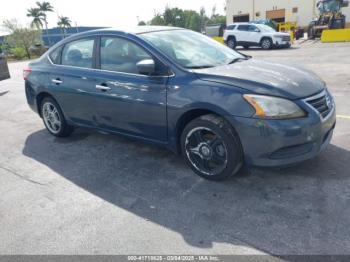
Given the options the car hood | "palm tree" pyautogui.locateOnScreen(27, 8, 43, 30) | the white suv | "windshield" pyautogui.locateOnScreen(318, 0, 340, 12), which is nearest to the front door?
the car hood

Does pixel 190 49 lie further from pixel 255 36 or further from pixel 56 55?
pixel 255 36

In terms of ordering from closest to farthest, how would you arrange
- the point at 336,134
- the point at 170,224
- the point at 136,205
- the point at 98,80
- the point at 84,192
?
the point at 170,224 → the point at 136,205 → the point at 84,192 → the point at 98,80 → the point at 336,134

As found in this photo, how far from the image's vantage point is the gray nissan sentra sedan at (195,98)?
3.14 metres

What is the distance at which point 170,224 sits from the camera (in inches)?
116

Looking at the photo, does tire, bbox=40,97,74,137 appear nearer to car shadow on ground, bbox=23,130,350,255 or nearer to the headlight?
car shadow on ground, bbox=23,130,350,255

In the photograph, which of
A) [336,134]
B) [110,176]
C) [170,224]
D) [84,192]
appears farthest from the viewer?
[336,134]

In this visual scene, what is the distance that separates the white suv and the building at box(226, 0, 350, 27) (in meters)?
24.8

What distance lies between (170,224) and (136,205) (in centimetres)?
50

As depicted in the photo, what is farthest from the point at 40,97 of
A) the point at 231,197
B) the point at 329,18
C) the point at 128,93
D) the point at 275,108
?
the point at 329,18

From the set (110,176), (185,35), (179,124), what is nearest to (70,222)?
(110,176)

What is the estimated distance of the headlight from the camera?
3090mm

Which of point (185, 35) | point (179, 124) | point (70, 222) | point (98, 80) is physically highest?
point (185, 35)

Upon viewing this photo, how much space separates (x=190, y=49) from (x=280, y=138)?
64.9 inches

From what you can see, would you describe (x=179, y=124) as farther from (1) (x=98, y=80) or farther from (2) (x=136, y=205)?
(1) (x=98, y=80)
